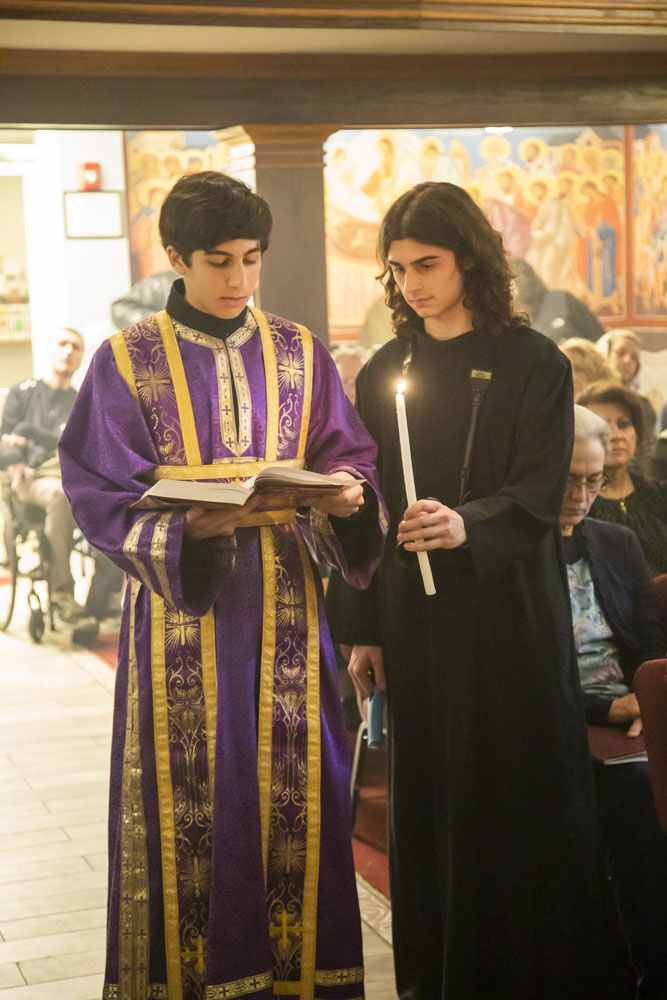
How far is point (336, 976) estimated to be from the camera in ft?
8.91

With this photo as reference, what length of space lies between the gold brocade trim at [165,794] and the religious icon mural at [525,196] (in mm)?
6710

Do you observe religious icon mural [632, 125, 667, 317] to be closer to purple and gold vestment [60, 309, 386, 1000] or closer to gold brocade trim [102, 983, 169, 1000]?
purple and gold vestment [60, 309, 386, 1000]

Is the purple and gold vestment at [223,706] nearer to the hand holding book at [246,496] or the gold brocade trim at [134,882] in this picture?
the gold brocade trim at [134,882]

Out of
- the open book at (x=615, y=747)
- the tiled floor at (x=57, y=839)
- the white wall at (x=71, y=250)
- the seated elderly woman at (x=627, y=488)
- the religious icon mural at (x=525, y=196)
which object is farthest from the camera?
the white wall at (x=71, y=250)

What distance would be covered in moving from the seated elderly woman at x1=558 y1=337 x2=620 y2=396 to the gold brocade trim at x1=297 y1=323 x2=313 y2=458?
4.84 metres

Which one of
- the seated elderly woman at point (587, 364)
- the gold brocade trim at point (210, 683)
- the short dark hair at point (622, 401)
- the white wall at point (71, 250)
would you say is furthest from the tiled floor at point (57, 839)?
the white wall at point (71, 250)

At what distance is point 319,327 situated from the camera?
4027 millimetres

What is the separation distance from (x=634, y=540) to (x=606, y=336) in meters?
5.60

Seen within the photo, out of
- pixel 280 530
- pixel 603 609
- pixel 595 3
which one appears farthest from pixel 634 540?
pixel 595 3

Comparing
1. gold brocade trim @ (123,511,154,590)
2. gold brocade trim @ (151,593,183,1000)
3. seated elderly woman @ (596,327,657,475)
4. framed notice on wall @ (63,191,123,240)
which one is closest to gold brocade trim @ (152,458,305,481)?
gold brocade trim @ (123,511,154,590)

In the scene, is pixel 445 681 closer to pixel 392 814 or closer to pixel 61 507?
pixel 392 814

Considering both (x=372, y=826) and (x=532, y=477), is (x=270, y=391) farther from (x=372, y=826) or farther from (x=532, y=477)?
(x=372, y=826)

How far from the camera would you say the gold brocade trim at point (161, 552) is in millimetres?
2445

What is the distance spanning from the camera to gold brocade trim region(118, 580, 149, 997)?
8.70ft
